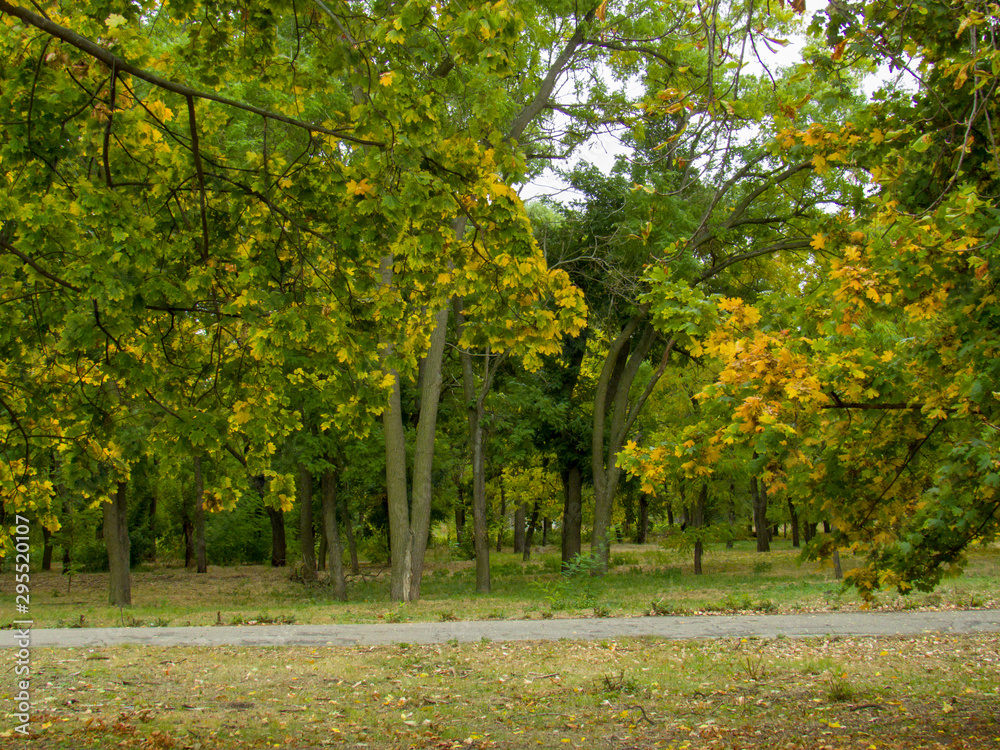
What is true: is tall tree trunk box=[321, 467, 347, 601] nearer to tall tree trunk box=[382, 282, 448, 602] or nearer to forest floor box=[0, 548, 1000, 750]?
tall tree trunk box=[382, 282, 448, 602]

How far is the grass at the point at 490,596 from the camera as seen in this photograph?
11.1m

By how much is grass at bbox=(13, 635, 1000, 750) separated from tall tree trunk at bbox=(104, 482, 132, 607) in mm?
8453

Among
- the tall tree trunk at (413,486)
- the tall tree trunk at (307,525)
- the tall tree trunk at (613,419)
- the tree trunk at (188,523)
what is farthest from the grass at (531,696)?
the tree trunk at (188,523)

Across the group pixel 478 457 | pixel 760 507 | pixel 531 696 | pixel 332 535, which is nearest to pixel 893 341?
pixel 531 696

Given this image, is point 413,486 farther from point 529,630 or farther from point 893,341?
point 893,341

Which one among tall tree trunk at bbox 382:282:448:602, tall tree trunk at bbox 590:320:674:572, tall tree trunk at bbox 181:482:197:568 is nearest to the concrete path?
tall tree trunk at bbox 382:282:448:602

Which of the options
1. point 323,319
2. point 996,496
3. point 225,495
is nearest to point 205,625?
point 225,495

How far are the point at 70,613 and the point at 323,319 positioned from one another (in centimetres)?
1141

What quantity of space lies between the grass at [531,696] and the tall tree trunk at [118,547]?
8453 millimetres

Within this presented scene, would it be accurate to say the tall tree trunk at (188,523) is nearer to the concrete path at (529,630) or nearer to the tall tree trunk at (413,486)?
the tall tree trunk at (413,486)

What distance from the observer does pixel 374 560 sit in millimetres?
31875

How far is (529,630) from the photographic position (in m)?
9.34

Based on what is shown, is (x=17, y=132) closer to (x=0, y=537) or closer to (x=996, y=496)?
(x=0, y=537)

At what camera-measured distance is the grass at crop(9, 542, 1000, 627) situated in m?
11.1
